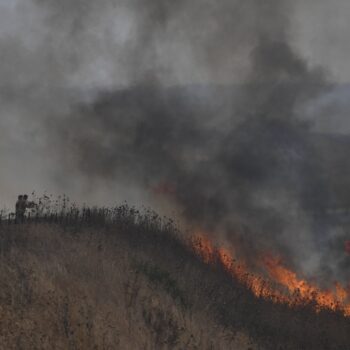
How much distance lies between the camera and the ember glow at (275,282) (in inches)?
828

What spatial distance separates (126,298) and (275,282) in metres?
10.1

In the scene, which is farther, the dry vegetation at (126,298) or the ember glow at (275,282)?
the ember glow at (275,282)

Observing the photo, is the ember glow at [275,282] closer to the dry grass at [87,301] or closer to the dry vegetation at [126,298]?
the dry vegetation at [126,298]

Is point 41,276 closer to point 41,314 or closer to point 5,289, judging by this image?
point 5,289

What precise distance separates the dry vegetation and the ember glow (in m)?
0.82

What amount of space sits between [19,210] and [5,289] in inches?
292

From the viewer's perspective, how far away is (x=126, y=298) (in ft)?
45.4

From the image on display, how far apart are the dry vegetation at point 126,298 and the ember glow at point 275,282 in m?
0.82

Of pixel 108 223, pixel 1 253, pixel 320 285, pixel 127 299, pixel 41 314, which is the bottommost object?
pixel 41 314

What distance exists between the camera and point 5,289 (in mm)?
12453

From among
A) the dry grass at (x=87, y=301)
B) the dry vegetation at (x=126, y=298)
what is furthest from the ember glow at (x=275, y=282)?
the dry grass at (x=87, y=301)

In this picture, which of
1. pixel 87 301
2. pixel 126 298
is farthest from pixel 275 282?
pixel 87 301

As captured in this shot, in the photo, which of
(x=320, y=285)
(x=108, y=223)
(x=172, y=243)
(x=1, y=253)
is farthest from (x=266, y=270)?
(x=1, y=253)

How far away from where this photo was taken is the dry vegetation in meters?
11.1
